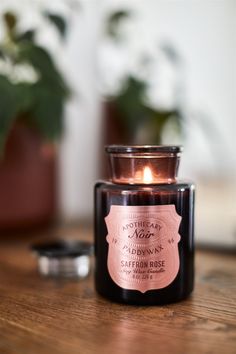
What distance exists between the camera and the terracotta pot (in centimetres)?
85

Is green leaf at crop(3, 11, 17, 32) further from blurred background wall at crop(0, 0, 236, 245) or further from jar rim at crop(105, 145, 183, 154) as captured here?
jar rim at crop(105, 145, 183, 154)

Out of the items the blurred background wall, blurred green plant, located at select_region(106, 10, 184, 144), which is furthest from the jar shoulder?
blurred green plant, located at select_region(106, 10, 184, 144)

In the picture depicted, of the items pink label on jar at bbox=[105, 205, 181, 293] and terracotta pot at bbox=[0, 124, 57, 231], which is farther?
terracotta pot at bbox=[0, 124, 57, 231]

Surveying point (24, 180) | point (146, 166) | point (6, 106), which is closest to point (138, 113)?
point (24, 180)

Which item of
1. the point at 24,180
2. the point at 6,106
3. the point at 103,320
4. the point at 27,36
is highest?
the point at 27,36

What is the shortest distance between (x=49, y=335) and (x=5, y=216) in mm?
499

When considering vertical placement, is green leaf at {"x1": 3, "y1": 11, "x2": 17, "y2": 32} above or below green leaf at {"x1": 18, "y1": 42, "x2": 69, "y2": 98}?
above

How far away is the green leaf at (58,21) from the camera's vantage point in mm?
776

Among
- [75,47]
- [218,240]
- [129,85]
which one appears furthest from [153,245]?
[75,47]

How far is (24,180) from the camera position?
2.87 feet

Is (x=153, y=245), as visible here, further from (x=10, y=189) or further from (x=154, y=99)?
(x=154, y=99)

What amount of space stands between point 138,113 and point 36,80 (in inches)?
13.6

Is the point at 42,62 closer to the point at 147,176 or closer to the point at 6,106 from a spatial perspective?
the point at 6,106

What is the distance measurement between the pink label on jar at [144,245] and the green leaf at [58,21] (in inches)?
17.0
